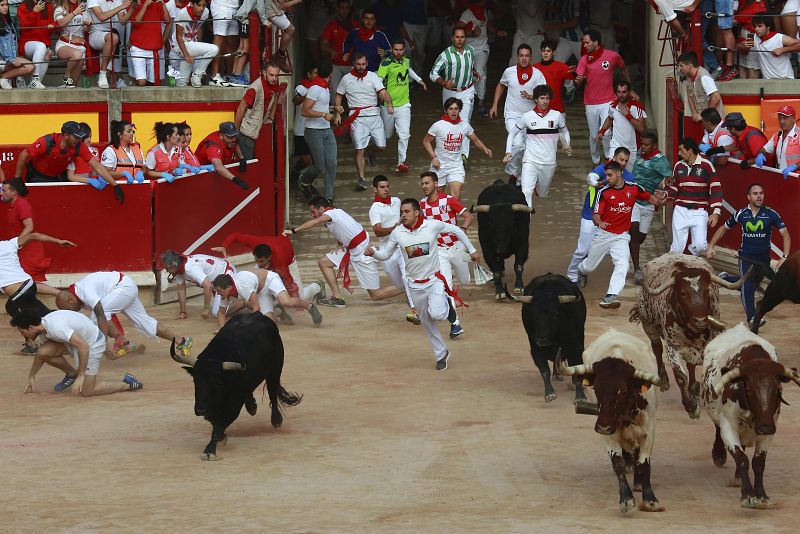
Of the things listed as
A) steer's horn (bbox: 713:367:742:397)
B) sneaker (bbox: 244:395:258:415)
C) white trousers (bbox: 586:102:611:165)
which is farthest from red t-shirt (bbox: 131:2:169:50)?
steer's horn (bbox: 713:367:742:397)

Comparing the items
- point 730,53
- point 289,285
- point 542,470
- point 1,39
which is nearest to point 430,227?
point 289,285

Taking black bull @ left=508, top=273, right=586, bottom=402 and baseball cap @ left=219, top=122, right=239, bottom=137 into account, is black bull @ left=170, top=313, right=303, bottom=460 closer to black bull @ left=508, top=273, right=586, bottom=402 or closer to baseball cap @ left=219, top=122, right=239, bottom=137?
black bull @ left=508, top=273, right=586, bottom=402

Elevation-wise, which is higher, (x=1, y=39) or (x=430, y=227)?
(x=1, y=39)

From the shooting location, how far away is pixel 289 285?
16562 millimetres

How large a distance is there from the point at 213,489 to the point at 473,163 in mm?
12066

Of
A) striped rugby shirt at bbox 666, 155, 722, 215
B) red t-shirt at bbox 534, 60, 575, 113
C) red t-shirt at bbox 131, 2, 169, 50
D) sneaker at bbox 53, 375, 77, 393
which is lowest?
sneaker at bbox 53, 375, 77, 393

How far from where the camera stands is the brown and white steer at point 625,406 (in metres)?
10.3

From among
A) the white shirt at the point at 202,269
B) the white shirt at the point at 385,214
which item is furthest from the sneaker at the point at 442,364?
the white shirt at the point at 202,269

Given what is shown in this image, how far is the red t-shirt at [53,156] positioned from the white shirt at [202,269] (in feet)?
6.53

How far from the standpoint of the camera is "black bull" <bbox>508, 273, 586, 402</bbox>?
43.4 ft

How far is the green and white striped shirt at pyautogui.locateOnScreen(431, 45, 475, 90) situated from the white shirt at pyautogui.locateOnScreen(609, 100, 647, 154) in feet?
7.45

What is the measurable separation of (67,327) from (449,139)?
278 inches

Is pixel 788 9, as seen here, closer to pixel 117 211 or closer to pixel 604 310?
pixel 604 310

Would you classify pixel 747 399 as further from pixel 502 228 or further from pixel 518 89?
pixel 518 89
